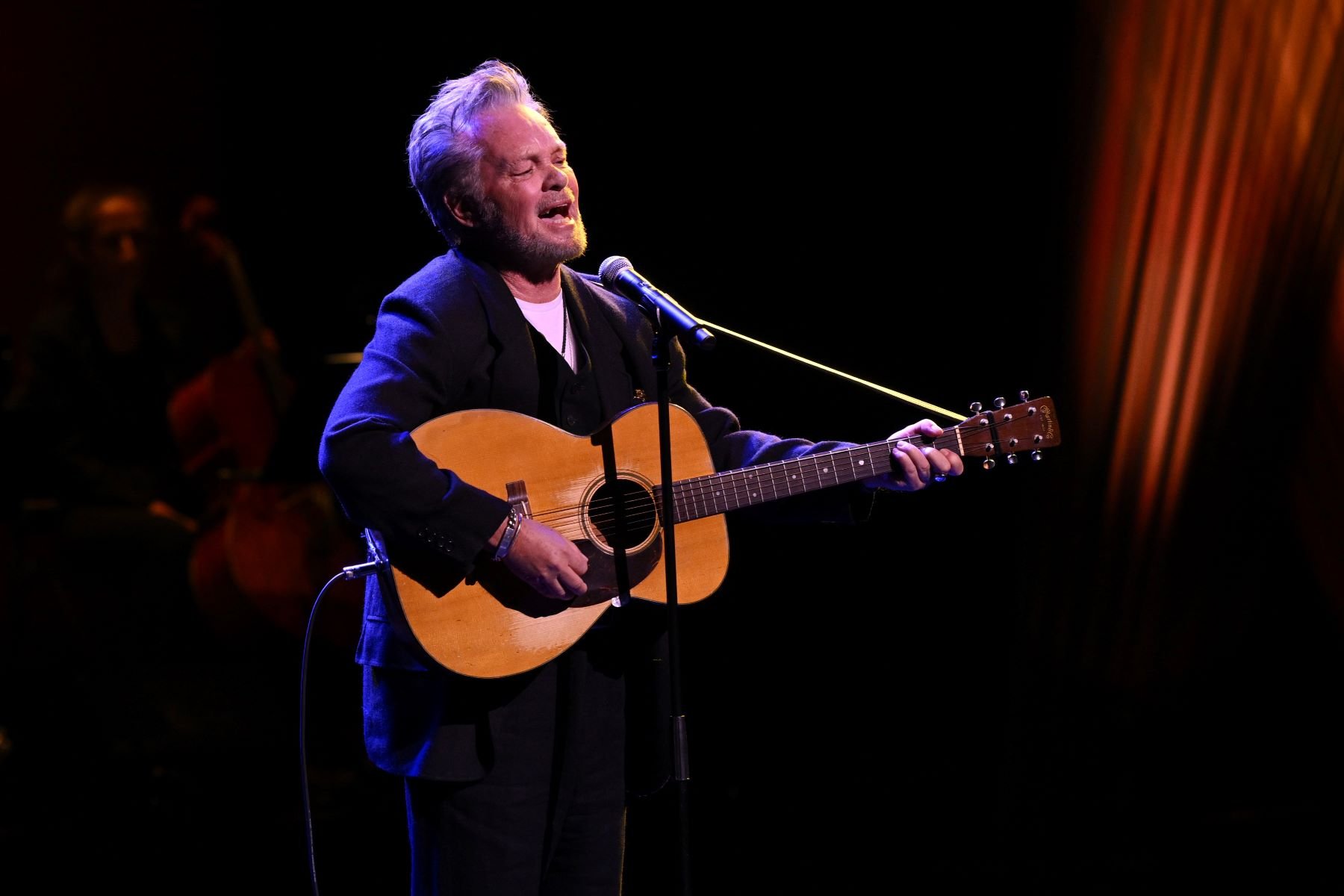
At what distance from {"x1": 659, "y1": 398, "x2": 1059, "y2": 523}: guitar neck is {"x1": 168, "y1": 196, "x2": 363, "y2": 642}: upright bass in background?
2.52 meters

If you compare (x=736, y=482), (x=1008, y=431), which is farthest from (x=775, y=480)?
(x=1008, y=431)

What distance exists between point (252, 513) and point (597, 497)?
2990 millimetres

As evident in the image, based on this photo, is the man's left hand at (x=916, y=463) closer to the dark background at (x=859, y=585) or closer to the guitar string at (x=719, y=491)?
the guitar string at (x=719, y=491)

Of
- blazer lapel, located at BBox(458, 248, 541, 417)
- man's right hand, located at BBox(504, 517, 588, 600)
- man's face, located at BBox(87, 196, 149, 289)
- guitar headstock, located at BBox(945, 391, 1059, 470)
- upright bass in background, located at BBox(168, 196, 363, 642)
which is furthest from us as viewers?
man's face, located at BBox(87, 196, 149, 289)

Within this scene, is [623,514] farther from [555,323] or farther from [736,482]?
[555,323]

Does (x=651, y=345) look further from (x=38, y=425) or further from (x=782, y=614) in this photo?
(x=38, y=425)

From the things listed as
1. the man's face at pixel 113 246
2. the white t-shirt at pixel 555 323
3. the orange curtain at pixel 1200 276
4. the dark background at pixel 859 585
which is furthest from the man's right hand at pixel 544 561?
the man's face at pixel 113 246

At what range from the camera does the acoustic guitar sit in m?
2.29

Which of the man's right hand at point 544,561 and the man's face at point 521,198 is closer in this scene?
the man's right hand at point 544,561

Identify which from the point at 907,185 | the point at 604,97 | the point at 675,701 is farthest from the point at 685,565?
the point at 604,97

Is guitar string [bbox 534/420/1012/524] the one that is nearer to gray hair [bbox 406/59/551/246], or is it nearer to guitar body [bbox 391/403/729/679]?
guitar body [bbox 391/403/729/679]

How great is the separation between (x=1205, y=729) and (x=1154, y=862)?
0.59m

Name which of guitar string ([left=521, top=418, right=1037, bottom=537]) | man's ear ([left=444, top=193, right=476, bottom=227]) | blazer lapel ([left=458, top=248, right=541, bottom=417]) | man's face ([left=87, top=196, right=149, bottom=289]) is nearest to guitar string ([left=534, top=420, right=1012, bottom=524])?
guitar string ([left=521, top=418, right=1037, bottom=537])

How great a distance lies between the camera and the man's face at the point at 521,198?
2443 mm
